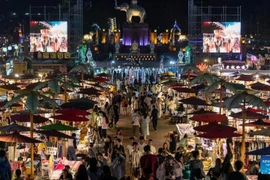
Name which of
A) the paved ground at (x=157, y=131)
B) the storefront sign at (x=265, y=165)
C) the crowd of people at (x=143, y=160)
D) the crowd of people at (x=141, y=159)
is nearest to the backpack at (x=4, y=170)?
A: the crowd of people at (x=141, y=159)

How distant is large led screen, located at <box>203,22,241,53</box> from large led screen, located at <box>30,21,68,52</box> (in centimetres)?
1332

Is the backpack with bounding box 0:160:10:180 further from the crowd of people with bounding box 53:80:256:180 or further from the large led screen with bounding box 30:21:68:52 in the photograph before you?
the large led screen with bounding box 30:21:68:52

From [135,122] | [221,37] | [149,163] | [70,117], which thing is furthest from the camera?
[221,37]

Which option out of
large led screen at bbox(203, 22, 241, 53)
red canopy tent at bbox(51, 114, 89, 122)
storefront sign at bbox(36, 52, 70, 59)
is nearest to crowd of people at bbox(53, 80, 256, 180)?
red canopy tent at bbox(51, 114, 89, 122)

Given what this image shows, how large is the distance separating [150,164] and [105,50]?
5487 cm

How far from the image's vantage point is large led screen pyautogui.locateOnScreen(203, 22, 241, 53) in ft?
175

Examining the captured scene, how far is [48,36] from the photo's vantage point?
54969mm

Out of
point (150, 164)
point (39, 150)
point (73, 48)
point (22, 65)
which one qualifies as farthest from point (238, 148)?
point (73, 48)

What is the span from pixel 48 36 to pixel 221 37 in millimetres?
16400

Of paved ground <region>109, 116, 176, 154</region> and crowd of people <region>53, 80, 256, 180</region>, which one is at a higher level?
crowd of people <region>53, 80, 256, 180</region>

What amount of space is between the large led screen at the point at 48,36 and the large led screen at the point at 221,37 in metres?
13.3

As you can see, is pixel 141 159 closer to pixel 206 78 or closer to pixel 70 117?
pixel 70 117

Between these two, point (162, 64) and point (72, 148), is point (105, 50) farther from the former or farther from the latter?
point (72, 148)

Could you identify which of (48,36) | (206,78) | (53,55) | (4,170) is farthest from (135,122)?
(48,36)
